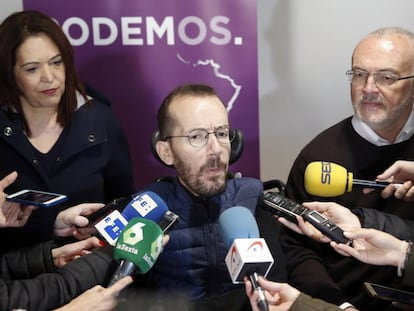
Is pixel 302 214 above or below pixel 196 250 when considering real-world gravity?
above

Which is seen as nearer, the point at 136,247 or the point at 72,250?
the point at 136,247

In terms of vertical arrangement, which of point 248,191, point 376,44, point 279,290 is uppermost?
point 376,44

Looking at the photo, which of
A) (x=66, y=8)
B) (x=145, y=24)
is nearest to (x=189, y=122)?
(x=145, y=24)

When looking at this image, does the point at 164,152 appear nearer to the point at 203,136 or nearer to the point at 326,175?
the point at 203,136

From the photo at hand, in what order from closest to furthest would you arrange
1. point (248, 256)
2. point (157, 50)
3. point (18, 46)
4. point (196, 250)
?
point (248, 256) < point (196, 250) < point (18, 46) < point (157, 50)

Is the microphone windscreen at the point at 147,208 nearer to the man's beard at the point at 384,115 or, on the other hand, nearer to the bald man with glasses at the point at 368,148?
the bald man with glasses at the point at 368,148

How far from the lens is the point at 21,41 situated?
7.36 ft

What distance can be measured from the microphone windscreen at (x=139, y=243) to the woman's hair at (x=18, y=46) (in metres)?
0.96

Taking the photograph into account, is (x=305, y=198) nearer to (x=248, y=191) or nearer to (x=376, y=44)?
(x=248, y=191)

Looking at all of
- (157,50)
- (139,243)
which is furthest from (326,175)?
(157,50)

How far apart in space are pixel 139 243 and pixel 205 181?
46cm

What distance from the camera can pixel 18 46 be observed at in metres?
2.25

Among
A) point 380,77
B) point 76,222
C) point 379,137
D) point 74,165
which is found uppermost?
point 380,77

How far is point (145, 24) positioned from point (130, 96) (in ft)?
1.16
